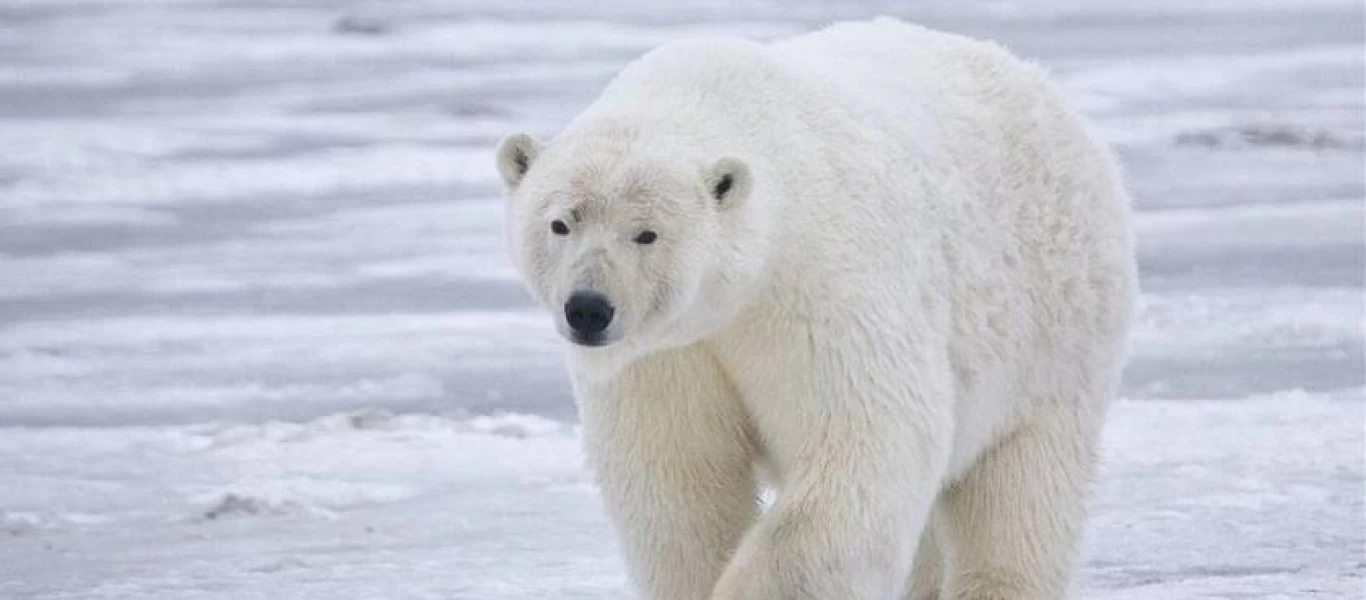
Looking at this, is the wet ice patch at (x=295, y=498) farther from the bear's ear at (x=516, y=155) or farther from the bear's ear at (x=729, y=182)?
the bear's ear at (x=729, y=182)

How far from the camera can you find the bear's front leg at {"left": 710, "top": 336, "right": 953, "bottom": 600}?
157 inches

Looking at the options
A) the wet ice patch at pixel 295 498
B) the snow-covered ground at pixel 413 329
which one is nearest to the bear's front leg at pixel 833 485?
the snow-covered ground at pixel 413 329

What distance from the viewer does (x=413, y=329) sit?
796 centimetres

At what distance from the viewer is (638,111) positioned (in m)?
3.93

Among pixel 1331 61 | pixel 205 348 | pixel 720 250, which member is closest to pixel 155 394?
pixel 205 348

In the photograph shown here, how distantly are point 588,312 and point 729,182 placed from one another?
29 centimetres

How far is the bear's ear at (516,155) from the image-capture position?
12.6ft

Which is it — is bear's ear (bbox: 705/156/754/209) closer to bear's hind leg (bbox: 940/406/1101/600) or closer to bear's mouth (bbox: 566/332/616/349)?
bear's mouth (bbox: 566/332/616/349)

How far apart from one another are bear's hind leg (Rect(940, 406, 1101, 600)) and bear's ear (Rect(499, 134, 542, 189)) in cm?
120

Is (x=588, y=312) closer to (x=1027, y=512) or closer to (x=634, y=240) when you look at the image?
(x=634, y=240)

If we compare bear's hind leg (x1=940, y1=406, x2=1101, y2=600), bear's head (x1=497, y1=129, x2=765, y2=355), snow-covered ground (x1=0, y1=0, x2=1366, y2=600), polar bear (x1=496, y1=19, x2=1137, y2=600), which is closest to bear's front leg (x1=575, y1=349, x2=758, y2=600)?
polar bear (x1=496, y1=19, x2=1137, y2=600)

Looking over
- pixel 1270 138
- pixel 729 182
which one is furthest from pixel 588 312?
pixel 1270 138

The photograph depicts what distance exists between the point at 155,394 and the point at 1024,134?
3.14 m

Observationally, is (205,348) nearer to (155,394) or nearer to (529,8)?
(155,394)
